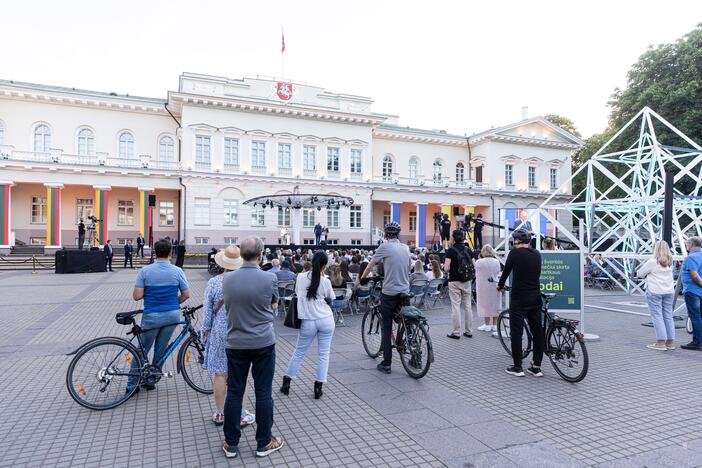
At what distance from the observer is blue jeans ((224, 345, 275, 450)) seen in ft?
12.5

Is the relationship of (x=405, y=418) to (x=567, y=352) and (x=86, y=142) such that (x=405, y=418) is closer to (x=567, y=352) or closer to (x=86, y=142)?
(x=567, y=352)

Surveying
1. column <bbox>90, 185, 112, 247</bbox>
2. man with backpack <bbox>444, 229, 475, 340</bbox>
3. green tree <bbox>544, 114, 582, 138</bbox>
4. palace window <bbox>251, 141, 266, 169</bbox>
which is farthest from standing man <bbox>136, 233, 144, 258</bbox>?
green tree <bbox>544, 114, 582, 138</bbox>

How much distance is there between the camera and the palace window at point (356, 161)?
38.6 meters

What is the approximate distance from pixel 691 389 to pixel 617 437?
2359 millimetres

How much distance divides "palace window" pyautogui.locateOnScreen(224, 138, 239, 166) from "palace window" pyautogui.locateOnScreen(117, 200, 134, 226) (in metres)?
8.47

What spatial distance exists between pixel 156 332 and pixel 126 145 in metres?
34.7

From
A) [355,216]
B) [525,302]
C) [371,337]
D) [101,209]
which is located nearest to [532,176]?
[355,216]

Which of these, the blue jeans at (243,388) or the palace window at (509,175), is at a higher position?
the palace window at (509,175)

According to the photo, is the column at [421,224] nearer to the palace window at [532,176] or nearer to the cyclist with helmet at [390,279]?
the palace window at [532,176]

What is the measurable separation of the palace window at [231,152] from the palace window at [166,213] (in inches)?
236

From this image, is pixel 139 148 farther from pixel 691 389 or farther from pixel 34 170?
pixel 691 389

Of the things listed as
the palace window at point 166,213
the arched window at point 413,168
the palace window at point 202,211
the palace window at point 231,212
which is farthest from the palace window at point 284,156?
the arched window at point 413,168

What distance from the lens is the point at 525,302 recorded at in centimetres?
625

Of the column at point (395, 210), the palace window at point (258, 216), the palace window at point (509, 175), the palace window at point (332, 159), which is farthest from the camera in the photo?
the palace window at point (509, 175)
